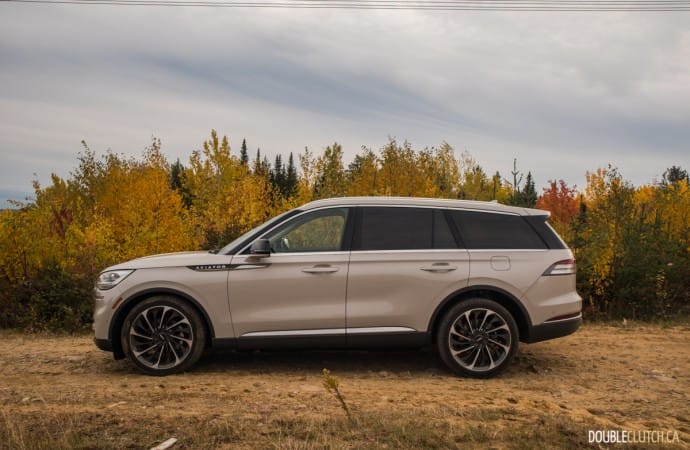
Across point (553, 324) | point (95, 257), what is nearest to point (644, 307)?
point (553, 324)

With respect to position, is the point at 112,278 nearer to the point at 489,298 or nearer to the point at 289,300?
the point at 289,300

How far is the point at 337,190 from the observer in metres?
21.4

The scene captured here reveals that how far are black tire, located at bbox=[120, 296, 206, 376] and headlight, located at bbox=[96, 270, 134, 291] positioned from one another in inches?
13.4

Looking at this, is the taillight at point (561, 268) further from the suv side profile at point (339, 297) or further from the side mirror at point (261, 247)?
the side mirror at point (261, 247)

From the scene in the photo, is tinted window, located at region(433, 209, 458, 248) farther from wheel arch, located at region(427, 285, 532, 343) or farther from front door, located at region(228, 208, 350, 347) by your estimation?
front door, located at region(228, 208, 350, 347)

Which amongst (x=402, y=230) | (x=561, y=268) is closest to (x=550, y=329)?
(x=561, y=268)

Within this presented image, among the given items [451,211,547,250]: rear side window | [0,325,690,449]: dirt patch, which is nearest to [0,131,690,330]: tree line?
[0,325,690,449]: dirt patch

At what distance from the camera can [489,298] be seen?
20.9ft

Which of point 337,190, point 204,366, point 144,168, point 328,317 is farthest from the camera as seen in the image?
point 144,168

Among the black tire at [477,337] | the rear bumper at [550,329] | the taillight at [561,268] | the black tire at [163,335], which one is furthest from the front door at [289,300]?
the taillight at [561,268]

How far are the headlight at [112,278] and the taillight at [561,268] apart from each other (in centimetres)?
439

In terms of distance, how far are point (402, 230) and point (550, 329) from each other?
1.86 metres

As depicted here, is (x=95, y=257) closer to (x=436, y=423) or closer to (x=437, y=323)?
(x=437, y=323)

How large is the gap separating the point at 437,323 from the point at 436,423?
5.85 feet
